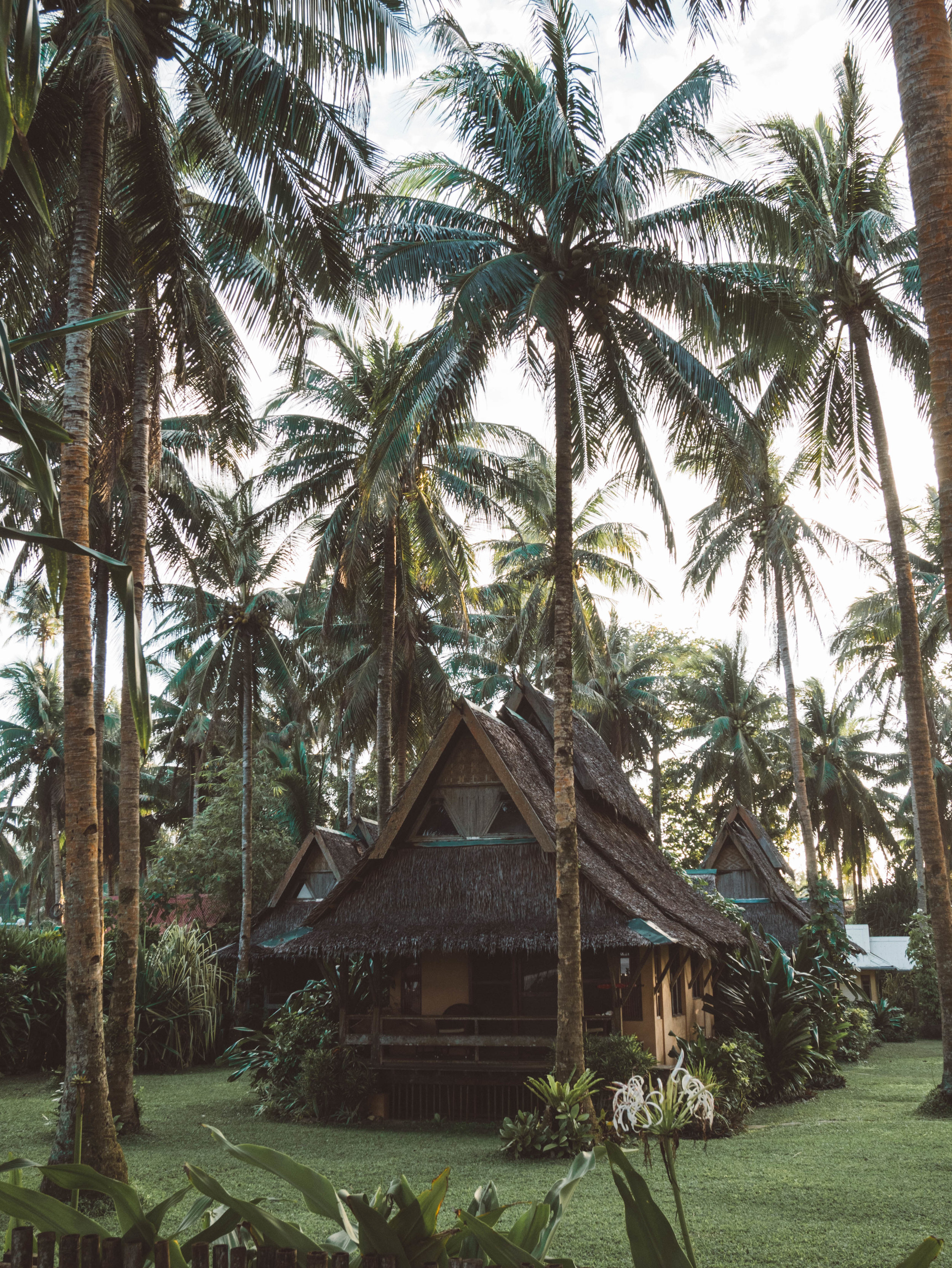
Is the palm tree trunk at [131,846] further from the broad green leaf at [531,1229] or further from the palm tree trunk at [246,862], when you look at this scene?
the palm tree trunk at [246,862]

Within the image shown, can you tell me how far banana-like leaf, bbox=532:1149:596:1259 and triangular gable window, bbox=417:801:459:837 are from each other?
37.9 ft

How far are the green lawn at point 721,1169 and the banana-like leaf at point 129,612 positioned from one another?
325 cm

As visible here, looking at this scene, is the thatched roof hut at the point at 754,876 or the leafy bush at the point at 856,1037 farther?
the thatched roof hut at the point at 754,876

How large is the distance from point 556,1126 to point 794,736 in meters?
16.2

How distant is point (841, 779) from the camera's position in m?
38.6

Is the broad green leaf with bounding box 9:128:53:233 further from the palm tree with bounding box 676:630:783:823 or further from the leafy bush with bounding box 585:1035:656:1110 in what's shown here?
the palm tree with bounding box 676:630:783:823

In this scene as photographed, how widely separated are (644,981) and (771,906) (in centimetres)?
1188

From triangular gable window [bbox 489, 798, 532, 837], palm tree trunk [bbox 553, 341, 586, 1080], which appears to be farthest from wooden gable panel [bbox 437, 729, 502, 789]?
palm tree trunk [bbox 553, 341, 586, 1080]

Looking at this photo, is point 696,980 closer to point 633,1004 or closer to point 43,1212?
point 633,1004

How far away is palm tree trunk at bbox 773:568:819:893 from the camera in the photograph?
2414 cm

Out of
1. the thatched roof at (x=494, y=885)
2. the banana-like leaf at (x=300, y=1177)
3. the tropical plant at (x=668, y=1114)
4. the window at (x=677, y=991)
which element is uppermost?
the thatched roof at (x=494, y=885)

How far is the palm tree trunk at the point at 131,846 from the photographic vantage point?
1135cm

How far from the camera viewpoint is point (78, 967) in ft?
27.0

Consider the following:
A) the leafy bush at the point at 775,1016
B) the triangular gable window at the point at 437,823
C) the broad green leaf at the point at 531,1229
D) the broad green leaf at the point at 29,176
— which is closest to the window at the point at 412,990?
the triangular gable window at the point at 437,823
